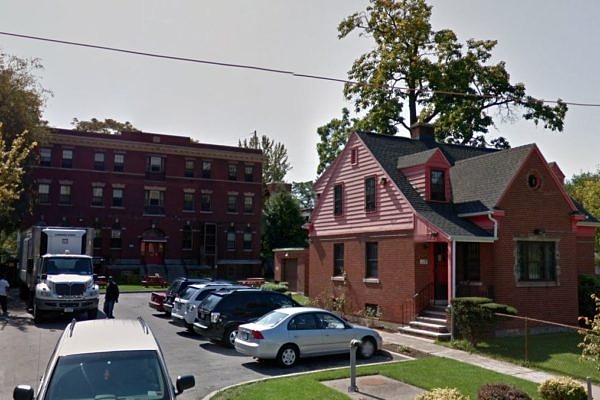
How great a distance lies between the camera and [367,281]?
2314cm

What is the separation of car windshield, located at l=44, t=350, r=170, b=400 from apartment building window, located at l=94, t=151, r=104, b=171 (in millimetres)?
45359

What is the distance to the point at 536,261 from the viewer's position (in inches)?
826

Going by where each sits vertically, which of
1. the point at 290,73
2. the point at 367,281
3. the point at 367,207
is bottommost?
the point at 367,281

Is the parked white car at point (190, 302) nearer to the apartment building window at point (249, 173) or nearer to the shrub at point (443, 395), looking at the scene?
the shrub at point (443, 395)

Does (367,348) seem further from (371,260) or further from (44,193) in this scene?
(44,193)

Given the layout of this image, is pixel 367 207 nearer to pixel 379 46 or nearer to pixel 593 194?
pixel 379 46

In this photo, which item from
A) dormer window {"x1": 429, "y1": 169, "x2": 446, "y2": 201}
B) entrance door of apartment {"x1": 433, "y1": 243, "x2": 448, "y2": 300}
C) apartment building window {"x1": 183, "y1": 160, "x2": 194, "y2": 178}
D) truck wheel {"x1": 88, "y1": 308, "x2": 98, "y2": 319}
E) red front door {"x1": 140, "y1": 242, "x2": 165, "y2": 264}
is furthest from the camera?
apartment building window {"x1": 183, "y1": 160, "x2": 194, "y2": 178}

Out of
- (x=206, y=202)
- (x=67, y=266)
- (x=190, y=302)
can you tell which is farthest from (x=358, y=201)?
(x=206, y=202)

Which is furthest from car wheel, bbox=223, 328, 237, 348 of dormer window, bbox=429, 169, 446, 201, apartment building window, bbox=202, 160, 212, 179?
apartment building window, bbox=202, 160, 212, 179

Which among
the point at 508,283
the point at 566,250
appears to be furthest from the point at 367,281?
the point at 566,250

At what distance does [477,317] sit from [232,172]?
40.0 m

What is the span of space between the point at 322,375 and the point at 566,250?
44.5 feet

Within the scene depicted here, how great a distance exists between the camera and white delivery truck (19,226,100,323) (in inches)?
822

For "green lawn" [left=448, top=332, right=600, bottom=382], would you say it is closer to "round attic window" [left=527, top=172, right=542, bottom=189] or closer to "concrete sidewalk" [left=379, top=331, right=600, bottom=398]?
"concrete sidewalk" [left=379, top=331, right=600, bottom=398]
